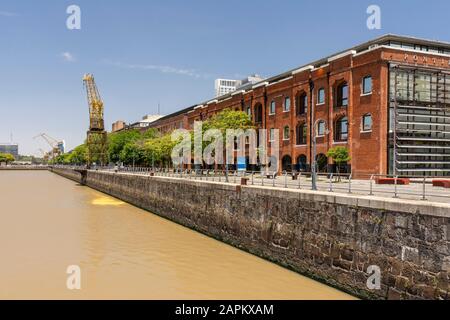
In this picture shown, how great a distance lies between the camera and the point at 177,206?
1181 inches

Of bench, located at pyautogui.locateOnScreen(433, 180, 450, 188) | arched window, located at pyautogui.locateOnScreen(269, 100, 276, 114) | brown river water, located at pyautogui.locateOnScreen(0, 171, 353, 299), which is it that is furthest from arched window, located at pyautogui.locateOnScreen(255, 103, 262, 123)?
bench, located at pyautogui.locateOnScreen(433, 180, 450, 188)

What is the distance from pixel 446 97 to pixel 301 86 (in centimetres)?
1667

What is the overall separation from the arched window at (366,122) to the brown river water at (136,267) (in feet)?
76.4

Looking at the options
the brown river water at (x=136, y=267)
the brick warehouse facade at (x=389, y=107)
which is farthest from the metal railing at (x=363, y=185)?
the brown river water at (x=136, y=267)

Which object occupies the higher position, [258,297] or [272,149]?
[272,149]

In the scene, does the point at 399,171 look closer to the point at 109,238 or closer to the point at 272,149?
the point at 272,149

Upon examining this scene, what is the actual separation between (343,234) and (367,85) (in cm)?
3190

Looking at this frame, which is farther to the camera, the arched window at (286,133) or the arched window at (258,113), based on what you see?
the arched window at (258,113)

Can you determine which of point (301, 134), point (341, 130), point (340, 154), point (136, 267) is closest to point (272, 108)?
point (301, 134)

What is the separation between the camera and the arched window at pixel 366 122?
41.3m

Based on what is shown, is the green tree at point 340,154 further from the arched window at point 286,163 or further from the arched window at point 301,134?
the arched window at point 286,163
